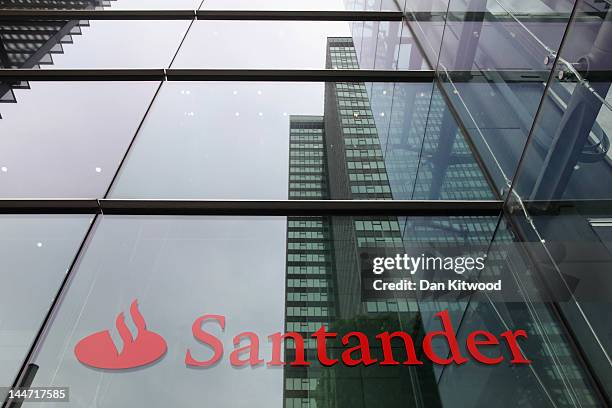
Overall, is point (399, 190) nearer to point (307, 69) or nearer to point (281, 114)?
point (281, 114)

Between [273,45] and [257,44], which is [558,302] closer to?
[273,45]

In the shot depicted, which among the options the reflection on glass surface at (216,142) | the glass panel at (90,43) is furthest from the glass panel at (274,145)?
the glass panel at (90,43)

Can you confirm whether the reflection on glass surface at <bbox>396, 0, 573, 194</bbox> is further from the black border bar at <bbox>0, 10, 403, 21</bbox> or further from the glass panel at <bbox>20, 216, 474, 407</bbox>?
the black border bar at <bbox>0, 10, 403, 21</bbox>

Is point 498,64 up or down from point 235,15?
down

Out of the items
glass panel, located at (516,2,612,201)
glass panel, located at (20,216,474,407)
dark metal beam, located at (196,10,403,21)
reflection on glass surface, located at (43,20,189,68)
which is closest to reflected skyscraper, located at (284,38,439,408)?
glass panel, located at (20,216,474,407)

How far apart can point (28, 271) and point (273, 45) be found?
4364 millimetres

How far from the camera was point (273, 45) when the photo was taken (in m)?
6.76

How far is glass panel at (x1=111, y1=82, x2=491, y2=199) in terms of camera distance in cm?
459

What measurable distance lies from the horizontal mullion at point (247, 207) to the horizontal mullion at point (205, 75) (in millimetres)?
2241

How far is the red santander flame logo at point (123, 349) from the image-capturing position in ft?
11.0

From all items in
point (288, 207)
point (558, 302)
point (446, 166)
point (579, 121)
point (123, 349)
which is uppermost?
point (446, 166)

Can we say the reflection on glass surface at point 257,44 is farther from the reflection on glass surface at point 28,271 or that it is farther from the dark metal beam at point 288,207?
the reflection on glass surface at point 28,271

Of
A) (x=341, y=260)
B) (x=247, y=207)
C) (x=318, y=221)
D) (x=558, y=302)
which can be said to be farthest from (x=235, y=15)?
(x=558, y=302)

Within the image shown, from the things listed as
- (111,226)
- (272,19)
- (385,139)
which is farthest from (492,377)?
(272,19)
